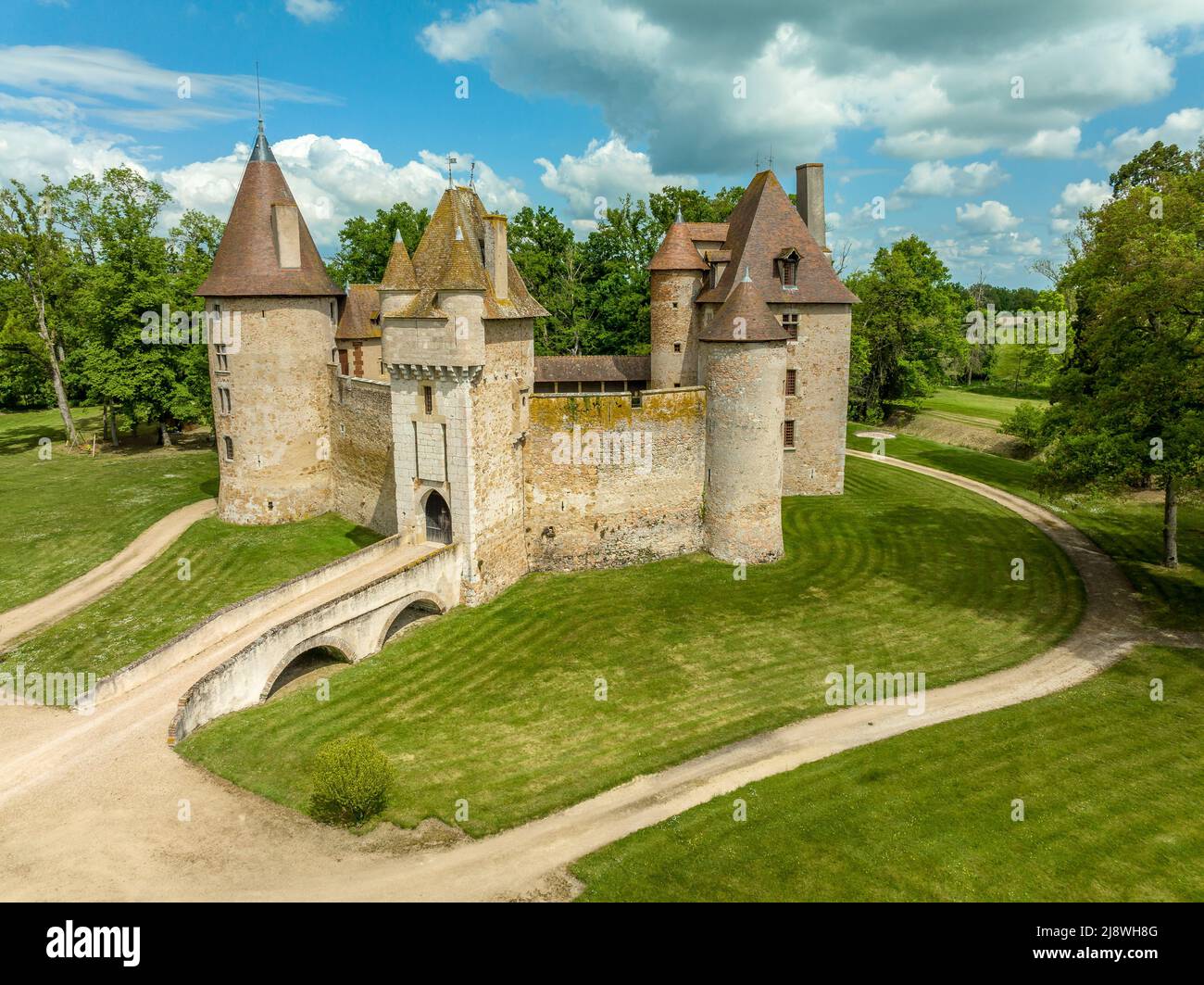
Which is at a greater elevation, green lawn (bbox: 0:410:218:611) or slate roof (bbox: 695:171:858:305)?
slate roof (bbox: 695:171:858:305)

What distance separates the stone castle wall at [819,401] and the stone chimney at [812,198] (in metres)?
4.89

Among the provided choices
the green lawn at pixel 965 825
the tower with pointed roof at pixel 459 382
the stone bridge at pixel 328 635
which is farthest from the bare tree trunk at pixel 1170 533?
the stone bridge at pixel 328 635

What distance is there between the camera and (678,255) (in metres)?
38.2

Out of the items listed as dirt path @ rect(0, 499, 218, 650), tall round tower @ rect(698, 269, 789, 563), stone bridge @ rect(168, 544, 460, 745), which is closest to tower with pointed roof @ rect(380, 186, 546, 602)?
stone bridge @ rect(168, 544, 460, 745)

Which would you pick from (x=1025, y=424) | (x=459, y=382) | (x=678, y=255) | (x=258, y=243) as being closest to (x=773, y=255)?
A: (x=678, y=255)

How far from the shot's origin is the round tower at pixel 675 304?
3831cm

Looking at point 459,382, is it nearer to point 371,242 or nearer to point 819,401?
point 819,401

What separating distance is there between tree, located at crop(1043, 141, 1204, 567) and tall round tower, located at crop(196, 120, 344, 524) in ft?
97.6

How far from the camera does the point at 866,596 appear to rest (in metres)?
27.9

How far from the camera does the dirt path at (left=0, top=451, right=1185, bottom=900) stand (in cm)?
1421

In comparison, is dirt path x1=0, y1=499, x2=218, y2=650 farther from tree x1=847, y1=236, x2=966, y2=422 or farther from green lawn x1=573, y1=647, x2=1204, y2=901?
tree x1=847, y1=236, x2=966, y2=422
